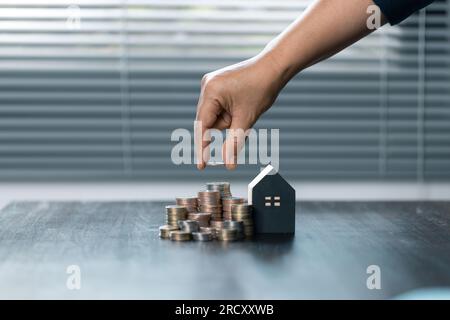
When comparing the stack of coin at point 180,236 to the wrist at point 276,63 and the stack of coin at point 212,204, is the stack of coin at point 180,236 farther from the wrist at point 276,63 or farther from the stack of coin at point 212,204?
the wrist at point 276,63

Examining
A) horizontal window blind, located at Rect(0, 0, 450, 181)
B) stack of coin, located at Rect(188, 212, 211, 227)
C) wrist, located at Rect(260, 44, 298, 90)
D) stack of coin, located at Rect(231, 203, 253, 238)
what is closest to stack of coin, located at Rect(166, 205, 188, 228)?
stack of coin, located at Rect(188, 212, 211, 227)

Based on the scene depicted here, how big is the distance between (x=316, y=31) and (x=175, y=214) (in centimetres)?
56

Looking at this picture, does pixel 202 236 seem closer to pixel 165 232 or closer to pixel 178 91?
pixel 165 232

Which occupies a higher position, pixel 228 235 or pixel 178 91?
pixel 178 91

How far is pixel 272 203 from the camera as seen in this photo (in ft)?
6.57

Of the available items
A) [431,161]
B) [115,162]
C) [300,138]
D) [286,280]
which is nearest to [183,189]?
[115,162]

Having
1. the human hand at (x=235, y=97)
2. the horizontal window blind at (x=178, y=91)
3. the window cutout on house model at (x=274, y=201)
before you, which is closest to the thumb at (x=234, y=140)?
the human hand at (x=235, y=97)

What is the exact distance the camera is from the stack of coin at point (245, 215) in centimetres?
197

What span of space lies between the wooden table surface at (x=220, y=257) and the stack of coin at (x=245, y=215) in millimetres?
79

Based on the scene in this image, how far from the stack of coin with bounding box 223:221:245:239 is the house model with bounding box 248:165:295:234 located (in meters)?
0.07

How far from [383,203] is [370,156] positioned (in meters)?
0.91

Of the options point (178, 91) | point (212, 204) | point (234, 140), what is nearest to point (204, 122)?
point (234, 140)

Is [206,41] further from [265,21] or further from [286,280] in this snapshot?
[286,280]
